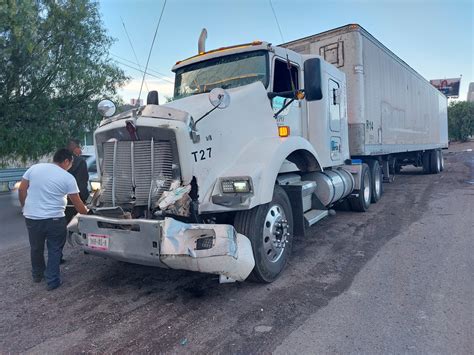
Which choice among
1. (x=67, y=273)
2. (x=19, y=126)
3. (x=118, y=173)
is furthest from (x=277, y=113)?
(x=19, y=126)

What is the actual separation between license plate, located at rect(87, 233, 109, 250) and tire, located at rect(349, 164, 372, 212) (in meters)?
5.71

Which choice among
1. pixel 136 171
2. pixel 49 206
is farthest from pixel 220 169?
pixel 49 206

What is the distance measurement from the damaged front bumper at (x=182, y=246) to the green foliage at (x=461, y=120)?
50.9 meters

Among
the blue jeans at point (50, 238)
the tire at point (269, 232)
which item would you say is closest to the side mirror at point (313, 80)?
the tire at point (269, 232)

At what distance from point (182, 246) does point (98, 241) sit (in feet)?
3.25

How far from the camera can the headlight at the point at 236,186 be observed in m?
3.86

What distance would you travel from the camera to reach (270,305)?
3.73 meters

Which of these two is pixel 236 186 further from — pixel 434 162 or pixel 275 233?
pixel 434 162

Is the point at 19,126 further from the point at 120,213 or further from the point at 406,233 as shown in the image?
the point at 406,233

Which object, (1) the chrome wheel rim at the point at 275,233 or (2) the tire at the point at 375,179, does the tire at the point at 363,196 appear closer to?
(2) the tire at the point at 375,179

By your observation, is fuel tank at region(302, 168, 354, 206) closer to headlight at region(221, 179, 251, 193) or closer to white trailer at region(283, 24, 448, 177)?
white trailer at region(283, 24, 448, 177)

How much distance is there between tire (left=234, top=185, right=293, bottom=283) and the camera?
4059 millimetres

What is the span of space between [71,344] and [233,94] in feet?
10.0

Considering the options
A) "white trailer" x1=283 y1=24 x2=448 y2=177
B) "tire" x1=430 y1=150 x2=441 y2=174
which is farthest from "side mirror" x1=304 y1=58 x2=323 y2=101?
"tire" x1=430 y1=150 x2=441 y2=174
